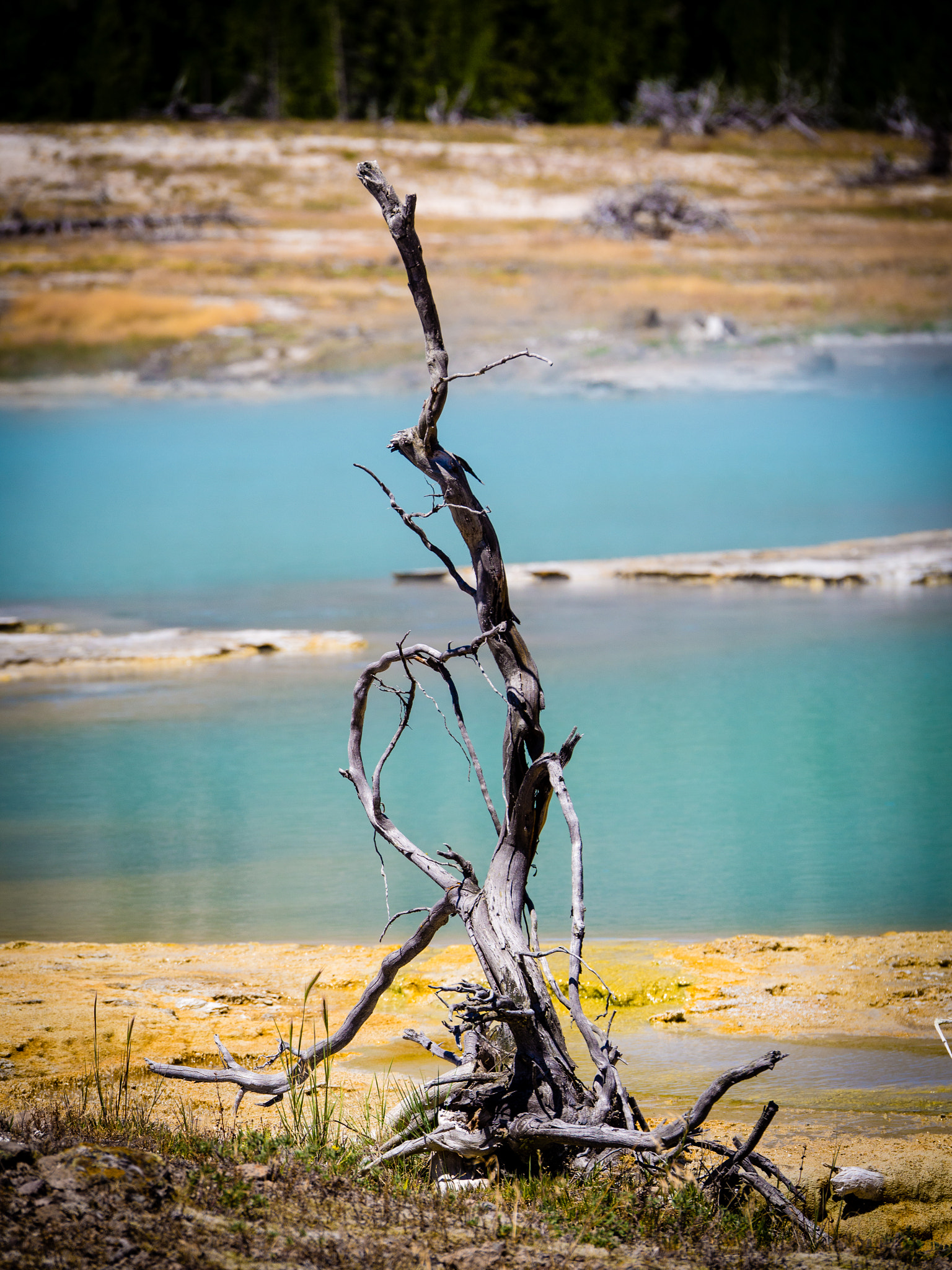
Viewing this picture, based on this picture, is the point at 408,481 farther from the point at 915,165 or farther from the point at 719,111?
the point at 719,111

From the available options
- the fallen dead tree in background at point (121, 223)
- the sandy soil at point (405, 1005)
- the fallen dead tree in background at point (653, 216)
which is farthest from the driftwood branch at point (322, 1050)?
the fallen dead tree in background at point (653, 216)

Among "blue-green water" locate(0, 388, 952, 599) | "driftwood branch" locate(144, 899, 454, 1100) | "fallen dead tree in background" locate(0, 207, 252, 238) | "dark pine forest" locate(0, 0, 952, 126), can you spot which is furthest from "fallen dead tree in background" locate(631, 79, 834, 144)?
"driftwood branch" locate(144, 899, 454, 1100)

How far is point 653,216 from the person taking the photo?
2495cm

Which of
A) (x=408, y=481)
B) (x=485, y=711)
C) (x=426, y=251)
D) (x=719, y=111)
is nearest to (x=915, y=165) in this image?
(x=719, y=111)

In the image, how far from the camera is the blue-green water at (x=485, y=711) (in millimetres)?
6176

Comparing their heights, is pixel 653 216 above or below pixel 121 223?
above

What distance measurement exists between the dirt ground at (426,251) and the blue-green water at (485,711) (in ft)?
7.94

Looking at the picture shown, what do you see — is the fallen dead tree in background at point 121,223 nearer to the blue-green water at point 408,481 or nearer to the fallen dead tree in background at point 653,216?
the blue-green water at point 408,481

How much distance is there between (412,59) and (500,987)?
91.2 ft

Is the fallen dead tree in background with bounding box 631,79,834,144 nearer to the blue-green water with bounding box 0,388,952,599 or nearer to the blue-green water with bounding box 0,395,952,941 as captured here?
the blue-green water with bounding box 0,388,952,599

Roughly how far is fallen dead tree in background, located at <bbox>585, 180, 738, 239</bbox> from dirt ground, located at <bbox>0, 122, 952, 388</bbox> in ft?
0.92

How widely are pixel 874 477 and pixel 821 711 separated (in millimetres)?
10772

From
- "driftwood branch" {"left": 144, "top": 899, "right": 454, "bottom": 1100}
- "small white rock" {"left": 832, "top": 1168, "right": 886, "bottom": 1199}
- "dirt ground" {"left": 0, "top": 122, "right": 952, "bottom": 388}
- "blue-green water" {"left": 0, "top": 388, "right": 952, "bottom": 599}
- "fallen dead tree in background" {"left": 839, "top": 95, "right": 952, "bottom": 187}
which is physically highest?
"fallen dead tree in background" {"left": 839, "top": 95, "right": 952, "bottom": 187}

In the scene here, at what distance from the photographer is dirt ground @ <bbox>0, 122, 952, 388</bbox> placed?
22.2 meters
